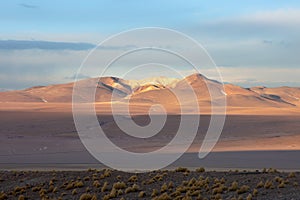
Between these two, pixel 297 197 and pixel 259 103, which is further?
pixel 259 103

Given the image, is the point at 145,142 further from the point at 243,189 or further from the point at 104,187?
the point at 243,189

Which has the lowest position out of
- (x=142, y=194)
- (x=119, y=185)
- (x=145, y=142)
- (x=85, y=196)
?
(x=145, y=142)

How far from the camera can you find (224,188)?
74.2 feet

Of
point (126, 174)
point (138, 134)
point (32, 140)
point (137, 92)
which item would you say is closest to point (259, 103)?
point (137, 92)

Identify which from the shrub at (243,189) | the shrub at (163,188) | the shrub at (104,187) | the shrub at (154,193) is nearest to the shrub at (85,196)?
the shrub at (104,187)

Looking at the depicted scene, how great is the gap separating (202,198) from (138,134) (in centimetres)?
6396

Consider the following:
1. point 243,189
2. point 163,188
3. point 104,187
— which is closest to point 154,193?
point 163,188

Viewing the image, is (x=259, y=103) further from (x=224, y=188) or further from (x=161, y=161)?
(x=224, y=188)

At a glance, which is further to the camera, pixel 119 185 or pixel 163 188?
pixel 119 185

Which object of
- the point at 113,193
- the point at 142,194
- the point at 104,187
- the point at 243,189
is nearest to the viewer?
the point at 243,189

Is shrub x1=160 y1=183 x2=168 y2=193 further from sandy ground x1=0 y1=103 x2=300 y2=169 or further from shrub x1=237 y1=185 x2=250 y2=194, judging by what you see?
Answer: sandy ground x1=0 y1=103 x2=300 y2=169

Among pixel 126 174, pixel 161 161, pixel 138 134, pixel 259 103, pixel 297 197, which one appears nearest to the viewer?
pixel 297 197

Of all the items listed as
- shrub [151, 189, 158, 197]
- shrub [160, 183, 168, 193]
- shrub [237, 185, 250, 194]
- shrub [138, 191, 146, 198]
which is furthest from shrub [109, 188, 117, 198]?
shrub [237, 185, 250, 194]

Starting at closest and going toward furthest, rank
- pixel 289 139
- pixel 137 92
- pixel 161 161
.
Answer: pixel 161 161, pixel 289 139, pixel 137 92
